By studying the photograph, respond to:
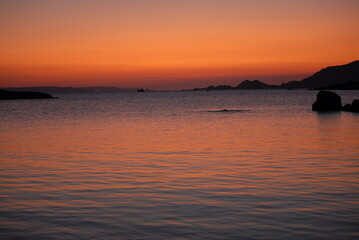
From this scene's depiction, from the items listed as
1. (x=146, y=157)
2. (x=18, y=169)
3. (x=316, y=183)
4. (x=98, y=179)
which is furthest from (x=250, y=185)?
(x=18, y=169)

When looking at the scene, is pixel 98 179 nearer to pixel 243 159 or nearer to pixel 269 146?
pixel 243 159

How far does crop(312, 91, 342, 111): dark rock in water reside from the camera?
205 ft

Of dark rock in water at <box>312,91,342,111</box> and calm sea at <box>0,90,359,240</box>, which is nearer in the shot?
calm sea at <box>0,90,359,240</box>

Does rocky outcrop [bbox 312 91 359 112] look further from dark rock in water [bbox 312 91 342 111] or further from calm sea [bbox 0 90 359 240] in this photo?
calm sea [bbox 0 90 359 240]

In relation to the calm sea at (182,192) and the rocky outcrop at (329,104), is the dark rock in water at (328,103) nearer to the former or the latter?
the rocky outcrop at (329,104)

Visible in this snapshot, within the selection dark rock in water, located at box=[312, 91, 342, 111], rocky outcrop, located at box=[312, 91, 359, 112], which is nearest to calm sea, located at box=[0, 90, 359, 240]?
rocky outcrop, located at box=[312, 91, 359, 112]

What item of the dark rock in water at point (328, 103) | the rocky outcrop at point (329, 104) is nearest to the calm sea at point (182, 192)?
the rocky outcrop at point (329, 104)

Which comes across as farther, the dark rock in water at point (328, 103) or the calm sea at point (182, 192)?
the dark rock in water at point (328, 103)

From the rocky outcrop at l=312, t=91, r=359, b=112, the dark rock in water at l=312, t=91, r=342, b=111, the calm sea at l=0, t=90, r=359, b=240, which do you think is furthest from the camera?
the dark rock in water at l=312, t=91, r=342, b=111

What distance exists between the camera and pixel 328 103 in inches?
2477

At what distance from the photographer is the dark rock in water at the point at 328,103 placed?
205ft

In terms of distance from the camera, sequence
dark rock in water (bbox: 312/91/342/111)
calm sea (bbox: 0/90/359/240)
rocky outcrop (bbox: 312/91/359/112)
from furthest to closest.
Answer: dark rock in water (bbox: 312/91/342/111) → rocky outcrop (bbox: 312/91/359/112) → calm sea (bbox: 0/90/359/240)

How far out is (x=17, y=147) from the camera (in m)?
26.1

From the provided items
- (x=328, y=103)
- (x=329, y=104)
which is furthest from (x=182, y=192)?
(x=328, y=103)
